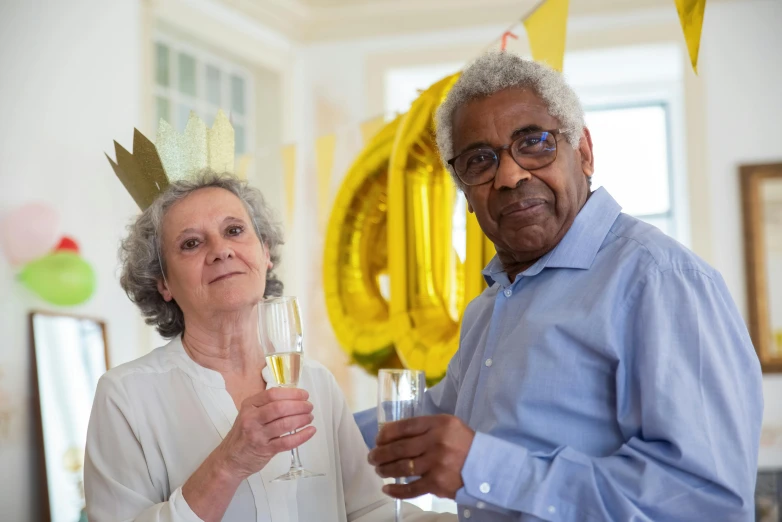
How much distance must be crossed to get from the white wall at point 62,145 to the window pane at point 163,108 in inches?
14.2

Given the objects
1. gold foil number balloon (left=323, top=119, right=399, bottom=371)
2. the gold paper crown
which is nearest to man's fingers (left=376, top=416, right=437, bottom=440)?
the gold paper crown

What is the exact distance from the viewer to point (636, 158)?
17.4 feet

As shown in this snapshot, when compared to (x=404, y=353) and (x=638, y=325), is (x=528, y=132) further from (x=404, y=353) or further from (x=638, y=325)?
(x=404, y=353)

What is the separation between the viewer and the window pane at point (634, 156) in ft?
17.2

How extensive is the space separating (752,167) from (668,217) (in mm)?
781

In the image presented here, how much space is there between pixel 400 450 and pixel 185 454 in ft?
2.15

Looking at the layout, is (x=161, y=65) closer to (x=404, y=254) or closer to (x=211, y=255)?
(x=404, y=254)

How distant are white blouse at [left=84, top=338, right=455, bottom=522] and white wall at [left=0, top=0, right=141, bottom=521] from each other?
1.53 meters

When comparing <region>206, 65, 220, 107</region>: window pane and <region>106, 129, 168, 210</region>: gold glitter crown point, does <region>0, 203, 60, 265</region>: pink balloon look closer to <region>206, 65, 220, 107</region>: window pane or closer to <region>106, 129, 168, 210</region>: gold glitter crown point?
<region>106, 129, 168, 210</region>: gold glitter crown point

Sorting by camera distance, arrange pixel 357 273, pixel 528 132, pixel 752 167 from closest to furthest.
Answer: pixel 528 132 < pixel 357 273 < pixel 752 167

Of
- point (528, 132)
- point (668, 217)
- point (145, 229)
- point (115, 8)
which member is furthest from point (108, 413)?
point (668, 217)

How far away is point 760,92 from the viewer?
4520 mm

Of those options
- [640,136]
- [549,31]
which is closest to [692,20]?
[549,31]

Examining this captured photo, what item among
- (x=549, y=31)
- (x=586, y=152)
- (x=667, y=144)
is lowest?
(x=586, y=152)
